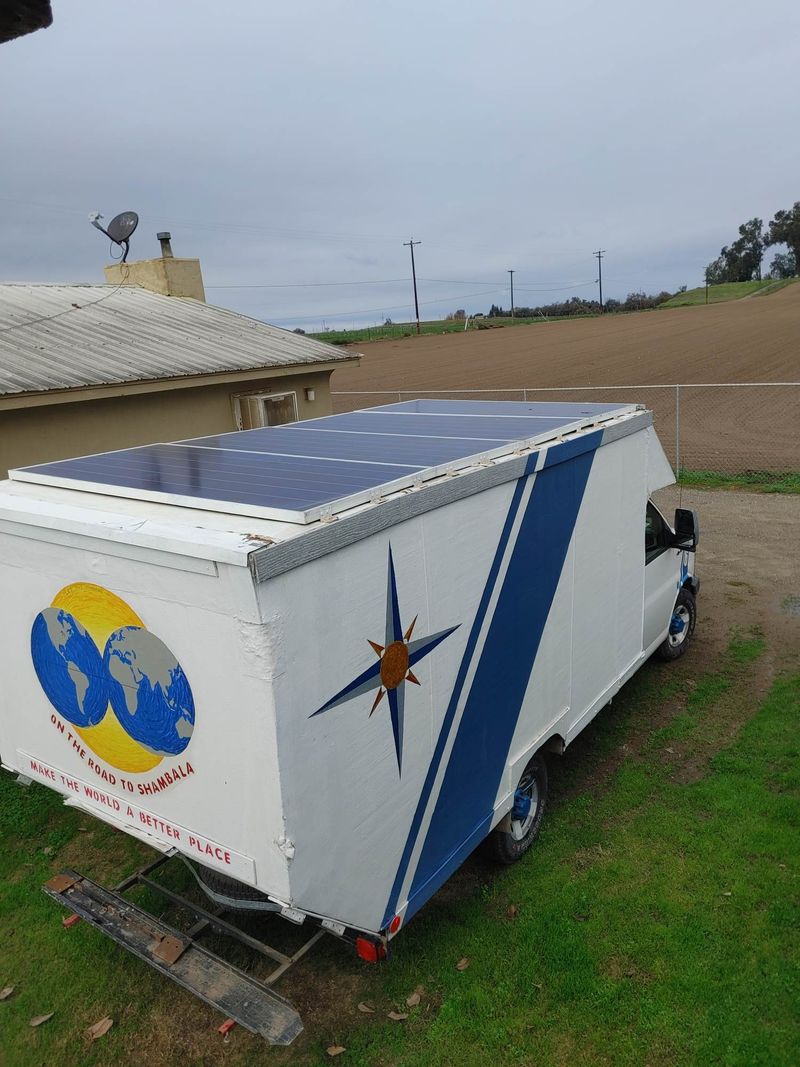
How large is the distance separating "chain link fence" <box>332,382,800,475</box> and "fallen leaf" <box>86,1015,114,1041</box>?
12.1 meters

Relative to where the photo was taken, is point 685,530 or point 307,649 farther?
point 685,530

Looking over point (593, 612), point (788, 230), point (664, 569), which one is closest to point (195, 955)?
point (593, 612)

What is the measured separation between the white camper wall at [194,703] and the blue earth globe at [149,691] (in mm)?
49

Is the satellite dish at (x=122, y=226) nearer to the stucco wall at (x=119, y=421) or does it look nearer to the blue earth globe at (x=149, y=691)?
the stucco wall at (x=119, y=421)

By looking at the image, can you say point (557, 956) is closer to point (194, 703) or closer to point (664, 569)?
point (194, 703)

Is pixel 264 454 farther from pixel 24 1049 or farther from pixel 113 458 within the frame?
pixel 24 1049

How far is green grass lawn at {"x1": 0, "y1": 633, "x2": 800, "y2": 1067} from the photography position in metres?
3.82

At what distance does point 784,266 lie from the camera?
124312mm

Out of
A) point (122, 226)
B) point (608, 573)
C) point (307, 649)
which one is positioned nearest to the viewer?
point (307, 649)

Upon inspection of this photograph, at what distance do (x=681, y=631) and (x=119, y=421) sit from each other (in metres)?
6.56

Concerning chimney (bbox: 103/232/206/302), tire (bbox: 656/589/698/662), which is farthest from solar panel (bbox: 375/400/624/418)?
chimney (bbox: 103/232/206/302)

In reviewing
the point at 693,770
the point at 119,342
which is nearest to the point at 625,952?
the point at 693,770

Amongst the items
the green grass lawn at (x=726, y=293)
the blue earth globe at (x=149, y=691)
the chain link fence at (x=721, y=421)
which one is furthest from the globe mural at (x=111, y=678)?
the green grass lawn at (x=726, y=293)

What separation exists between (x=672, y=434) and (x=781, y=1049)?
18.6 meters
